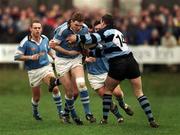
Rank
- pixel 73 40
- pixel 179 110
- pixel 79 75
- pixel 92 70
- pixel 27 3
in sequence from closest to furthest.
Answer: pixel 73 40, pixel 79 75, pixel 92 70, pixel 179 110, pixel 27 3

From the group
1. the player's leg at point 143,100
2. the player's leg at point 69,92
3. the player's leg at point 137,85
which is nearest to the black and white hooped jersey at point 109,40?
the player's leg at point 137,85

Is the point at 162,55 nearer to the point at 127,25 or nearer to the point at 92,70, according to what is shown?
the point at 127,25

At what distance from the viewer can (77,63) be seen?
1686 centimetres

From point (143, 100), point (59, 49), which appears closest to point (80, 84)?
point (59, 49)

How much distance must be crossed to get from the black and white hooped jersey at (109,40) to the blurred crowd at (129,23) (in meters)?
14.6

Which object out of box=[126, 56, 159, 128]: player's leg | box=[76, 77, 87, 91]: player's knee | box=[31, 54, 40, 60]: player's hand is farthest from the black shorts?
box=[31, 54, 40, 60]: player's hand

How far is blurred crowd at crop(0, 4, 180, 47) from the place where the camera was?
31.2 metres

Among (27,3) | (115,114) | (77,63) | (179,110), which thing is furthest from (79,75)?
(27,3)

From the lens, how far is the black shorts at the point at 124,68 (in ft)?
51.7

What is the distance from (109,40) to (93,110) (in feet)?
16.5

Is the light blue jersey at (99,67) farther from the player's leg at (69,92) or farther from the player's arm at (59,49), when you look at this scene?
the player's arm at (59,49)

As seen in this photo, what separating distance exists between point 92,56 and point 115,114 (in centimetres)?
145

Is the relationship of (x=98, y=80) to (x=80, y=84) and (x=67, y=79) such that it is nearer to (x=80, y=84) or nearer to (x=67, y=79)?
(x=67, y=79)

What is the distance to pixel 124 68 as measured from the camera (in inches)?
621
